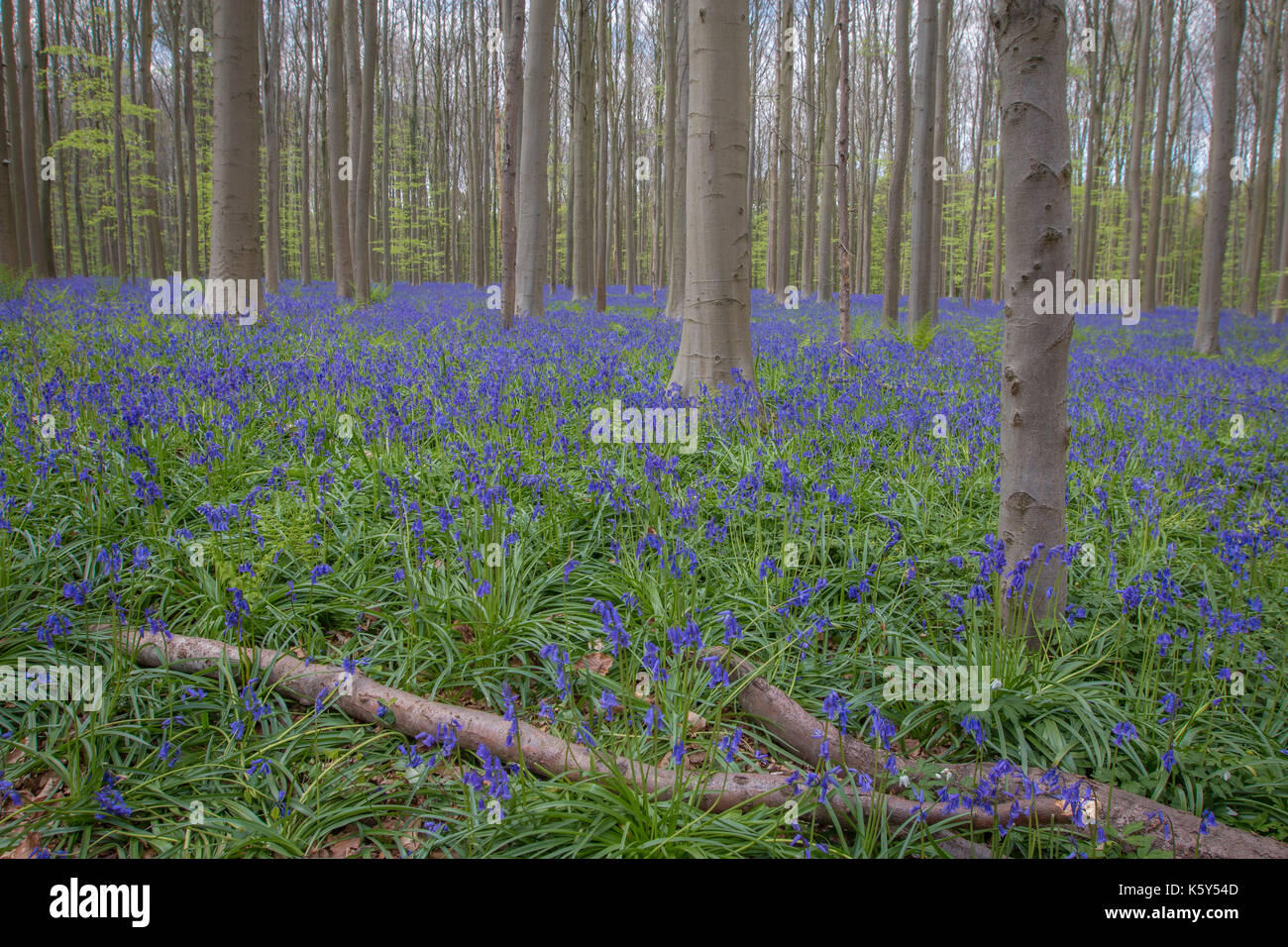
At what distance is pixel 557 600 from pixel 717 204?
3.36 metres

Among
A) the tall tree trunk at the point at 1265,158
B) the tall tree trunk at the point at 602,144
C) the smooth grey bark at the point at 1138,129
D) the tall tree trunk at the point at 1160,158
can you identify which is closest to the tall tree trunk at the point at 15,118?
the tall tree trunk at the point at 602,144

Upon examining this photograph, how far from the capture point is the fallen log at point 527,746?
77.2 inches

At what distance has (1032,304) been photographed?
8.65 ft

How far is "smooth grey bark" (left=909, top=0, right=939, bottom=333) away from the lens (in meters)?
10.2

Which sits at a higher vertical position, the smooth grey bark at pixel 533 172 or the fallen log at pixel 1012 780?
the smooth grey bark at pixel 533 172

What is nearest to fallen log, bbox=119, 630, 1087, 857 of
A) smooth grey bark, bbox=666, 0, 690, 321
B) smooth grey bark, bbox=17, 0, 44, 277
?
smooth grey bark, bbox=666, 0, 690, 321

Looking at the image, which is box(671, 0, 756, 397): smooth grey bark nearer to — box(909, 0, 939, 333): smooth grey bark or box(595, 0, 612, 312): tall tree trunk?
box(909, 0, 939, 333): smooth grey bark

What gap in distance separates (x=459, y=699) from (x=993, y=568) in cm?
211

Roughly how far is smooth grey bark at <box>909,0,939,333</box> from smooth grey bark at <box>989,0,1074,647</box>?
7.83 m

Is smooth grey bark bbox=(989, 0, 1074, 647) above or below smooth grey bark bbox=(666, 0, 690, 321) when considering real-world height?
below

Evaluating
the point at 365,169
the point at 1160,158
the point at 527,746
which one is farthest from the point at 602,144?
the point at 527,746

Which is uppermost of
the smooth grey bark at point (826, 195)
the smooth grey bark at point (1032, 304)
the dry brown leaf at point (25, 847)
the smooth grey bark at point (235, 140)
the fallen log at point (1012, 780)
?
the smooth grey bark at point (826, 195)

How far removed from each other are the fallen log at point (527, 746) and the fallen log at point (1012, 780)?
119 millimetres

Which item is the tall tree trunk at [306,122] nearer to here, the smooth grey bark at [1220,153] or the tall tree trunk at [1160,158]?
the smooth grey bark at [1220,153]
